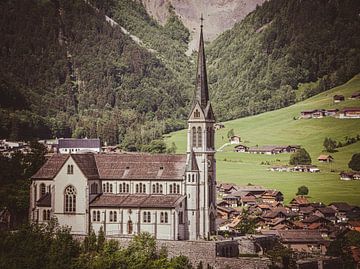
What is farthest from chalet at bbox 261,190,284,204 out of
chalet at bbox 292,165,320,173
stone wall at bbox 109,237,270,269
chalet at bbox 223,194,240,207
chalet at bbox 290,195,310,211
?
stone wall at bbox 109,237,270,269

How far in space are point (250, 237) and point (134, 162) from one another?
14.6m

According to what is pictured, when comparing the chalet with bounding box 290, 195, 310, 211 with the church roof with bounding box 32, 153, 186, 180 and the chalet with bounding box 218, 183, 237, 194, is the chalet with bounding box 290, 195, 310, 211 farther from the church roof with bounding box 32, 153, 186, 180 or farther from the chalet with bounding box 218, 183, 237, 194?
the church roof with bounding box 32, 153, 186, 180

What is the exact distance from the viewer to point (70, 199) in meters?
114

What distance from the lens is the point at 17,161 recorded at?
436 ft

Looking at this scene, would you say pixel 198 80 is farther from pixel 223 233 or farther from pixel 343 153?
pixel 343 153

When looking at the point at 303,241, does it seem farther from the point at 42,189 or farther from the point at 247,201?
the point at 247,201

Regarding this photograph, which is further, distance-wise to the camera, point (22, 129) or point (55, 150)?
point (22, 129)

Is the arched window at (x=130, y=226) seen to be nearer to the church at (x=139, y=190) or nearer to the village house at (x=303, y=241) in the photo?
the church at (x=139, y=190)

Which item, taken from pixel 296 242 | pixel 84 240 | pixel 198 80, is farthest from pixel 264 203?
pixel 84 240

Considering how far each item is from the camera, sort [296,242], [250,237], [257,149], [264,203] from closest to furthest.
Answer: [250,237] → [296,242] → [264,203] → [257,149]

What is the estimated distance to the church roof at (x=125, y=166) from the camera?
113 m

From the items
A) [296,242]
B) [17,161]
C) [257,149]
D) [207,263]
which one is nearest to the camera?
[207,263]

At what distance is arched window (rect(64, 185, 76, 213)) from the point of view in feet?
373

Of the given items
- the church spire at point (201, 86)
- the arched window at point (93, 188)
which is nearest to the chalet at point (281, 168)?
the church spire at point (201, 86)
